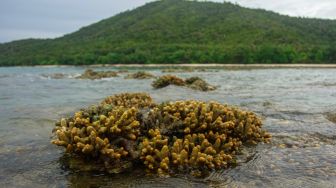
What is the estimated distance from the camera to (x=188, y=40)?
10212 cm

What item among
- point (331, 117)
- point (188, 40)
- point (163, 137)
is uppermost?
point (188, 40)

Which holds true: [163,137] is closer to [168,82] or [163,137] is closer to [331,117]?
[331,117]

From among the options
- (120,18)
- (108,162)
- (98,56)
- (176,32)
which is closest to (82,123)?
(108,162)

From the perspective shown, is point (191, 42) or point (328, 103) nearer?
point (328, 103)

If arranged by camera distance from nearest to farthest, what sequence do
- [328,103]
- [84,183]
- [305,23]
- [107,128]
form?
1. [84,183]
2. [107,128]
3. [328,103]
4. [305,23]

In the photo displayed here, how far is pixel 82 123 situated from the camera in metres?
6.29

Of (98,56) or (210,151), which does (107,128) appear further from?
(98,56)

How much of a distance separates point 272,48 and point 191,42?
96.0ft

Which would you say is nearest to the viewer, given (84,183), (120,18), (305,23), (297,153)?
(84,183)

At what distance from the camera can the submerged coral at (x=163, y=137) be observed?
18.6 ft

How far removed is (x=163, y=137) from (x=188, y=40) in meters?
97.1

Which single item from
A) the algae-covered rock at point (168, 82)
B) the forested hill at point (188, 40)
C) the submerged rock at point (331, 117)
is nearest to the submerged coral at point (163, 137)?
the submerged rock at point (331, 117)

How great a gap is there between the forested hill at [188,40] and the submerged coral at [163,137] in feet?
230

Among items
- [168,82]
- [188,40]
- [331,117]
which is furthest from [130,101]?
[188,40]
